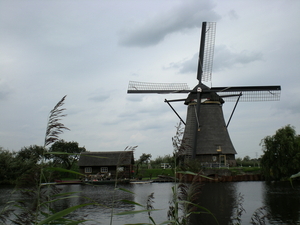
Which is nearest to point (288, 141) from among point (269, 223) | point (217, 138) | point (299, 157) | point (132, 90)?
point (299, 157)

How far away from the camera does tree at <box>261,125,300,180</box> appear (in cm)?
2678

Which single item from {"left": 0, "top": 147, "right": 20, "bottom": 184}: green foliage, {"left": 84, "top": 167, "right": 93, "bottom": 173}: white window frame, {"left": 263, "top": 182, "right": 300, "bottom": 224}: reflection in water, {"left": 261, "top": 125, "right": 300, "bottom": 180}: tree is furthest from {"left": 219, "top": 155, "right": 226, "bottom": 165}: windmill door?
{"left": 0, "top": 147, "right": 20, "bottom": 184}: green foliage

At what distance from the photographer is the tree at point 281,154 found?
87.9ft

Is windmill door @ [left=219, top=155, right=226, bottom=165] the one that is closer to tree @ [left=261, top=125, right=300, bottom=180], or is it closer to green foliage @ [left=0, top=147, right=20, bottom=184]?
tree @ [left=261, top=125, right=300, bottom=180]

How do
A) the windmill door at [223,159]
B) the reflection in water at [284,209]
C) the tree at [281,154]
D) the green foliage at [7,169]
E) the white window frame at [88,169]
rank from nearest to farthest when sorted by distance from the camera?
the reflection in water at [284,209]
the tree at [281,154]
the green foliage at [7,169]
the windmill door at [223,159]
the white window frame at [88,169]

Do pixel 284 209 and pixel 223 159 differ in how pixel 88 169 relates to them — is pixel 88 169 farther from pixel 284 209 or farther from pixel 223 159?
pixel 284 209

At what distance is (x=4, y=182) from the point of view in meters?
30.3

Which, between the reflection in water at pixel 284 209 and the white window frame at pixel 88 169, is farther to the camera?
the white window frame at pixel 88 169

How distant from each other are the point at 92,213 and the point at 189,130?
19130 millimetres

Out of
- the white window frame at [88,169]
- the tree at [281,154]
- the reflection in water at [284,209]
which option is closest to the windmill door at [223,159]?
the tree at [281,154]

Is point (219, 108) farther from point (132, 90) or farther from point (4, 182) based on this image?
point (4, 182)

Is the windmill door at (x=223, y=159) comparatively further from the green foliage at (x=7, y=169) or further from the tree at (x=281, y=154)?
the green foliage at (x=7, y=169)

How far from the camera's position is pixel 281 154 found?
27.4 m

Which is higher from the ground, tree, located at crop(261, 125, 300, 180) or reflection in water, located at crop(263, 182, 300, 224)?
tree, located at crop(261, 125, 300, 180)
